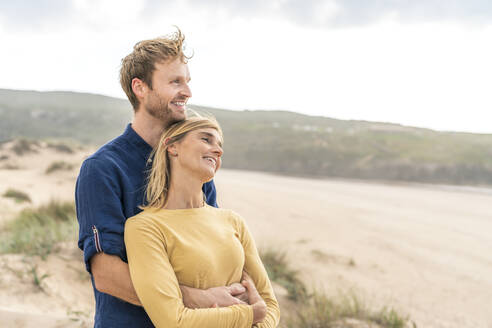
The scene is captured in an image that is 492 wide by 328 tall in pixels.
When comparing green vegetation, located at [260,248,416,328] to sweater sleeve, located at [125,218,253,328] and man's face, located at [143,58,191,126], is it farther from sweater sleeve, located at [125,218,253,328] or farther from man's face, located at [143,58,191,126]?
man's face, located at [143,58,191,126]

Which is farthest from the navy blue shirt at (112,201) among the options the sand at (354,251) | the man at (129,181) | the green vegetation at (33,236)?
the green vegetation at (33,236)

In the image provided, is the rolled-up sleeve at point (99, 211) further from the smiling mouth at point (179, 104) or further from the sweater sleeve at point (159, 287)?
the smiling mouth at point (179, 104)

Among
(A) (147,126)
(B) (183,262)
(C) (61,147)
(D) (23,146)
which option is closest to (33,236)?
(A) (147,126)

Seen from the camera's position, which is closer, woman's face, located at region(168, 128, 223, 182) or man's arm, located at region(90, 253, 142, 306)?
man's arm, located at region(90, 253, 142, 306)

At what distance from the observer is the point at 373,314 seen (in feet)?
15.8

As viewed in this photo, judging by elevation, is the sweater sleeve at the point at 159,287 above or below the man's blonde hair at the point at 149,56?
below

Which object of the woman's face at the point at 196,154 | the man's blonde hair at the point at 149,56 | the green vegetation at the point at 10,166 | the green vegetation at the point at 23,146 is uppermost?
the man's blonde hair at the point at 149,56

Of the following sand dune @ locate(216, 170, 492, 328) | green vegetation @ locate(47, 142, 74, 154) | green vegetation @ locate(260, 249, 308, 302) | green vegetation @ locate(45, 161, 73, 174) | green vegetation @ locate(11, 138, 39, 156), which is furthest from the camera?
green vegetation @ locate(47, 142, 74, 154)

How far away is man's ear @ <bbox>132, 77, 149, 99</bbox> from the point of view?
2.22 meters

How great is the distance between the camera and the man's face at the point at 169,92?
219cm

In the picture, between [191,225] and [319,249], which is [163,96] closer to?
[191,225]

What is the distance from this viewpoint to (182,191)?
2131 mm

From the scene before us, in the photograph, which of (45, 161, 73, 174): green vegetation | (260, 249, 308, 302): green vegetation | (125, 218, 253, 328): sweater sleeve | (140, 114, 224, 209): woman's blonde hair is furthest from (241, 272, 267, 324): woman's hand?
(45, 161, 73, 174): green vegetation

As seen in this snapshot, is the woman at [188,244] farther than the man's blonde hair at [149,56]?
No
